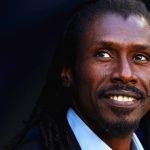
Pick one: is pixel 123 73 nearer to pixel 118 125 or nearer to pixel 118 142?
pixel 118 125

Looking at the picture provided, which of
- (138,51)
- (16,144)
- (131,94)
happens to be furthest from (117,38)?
(16,144)

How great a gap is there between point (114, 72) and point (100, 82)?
Result: 82 mm

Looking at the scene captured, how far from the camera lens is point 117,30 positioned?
2467 millimetres

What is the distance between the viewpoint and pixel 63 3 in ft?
9.82

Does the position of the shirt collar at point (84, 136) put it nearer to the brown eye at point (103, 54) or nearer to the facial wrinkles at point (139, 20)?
the brown eye at point (103, 54)

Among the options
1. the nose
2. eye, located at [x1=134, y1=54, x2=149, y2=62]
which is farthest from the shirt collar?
eye, located at [x1=134, y1=54, x2=149, y2=62]

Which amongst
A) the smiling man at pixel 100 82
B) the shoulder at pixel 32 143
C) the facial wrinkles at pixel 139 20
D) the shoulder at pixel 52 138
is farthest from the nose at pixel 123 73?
the shoulder at pixel 32 143

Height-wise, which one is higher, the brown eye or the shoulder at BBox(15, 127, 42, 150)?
the brown eye

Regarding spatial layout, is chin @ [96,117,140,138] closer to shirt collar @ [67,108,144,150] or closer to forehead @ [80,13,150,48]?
shirt collar @ [67,108,144,150]

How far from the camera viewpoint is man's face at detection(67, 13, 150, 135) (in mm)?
2387

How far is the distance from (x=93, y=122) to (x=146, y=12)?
0.62 meters

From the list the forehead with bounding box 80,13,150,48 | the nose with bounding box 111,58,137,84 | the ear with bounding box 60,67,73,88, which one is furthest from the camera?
the ear with bounding box 60,67,73,88

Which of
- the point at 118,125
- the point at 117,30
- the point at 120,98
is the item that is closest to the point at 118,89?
the point at 120,98

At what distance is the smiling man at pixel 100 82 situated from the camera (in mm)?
2395
